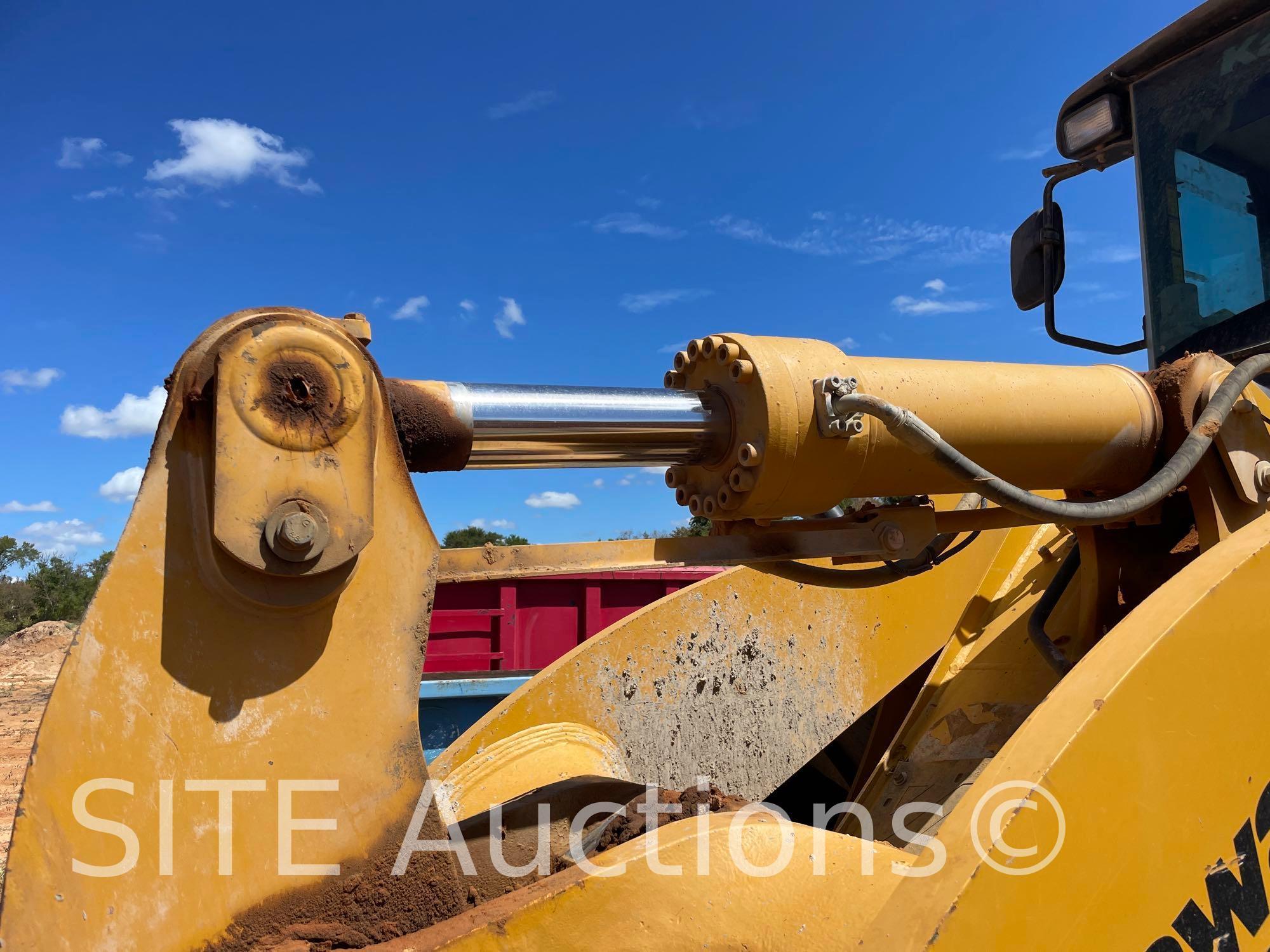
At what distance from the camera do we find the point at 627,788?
1722mm

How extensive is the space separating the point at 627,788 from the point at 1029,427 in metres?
1.04

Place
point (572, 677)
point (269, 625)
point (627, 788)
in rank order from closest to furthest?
point (269, 625), point (627, 788), point (572, 677)

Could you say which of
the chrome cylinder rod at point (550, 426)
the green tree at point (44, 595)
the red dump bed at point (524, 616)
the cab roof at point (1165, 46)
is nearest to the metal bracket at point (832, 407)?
the chrome cylinder rod at point (550, 426)

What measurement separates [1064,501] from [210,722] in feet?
5.08

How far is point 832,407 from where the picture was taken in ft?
5.27

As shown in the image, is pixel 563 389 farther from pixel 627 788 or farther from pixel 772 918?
pixel 772 918

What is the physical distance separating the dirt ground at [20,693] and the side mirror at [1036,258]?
208 inches

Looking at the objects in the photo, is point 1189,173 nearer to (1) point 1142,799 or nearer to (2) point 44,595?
(1) point 1142,799

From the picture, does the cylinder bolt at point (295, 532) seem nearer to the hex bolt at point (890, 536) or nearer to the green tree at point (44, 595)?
the hex bolt at point (890, 536)

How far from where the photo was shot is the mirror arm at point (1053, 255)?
9.87 feet

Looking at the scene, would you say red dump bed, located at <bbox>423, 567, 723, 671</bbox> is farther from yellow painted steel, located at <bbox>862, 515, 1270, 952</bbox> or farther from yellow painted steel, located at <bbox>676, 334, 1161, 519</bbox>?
yellow painted steel, located at <bbox>862, 515, 1270, 952</bbox>

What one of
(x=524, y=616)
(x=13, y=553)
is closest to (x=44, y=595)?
(x=13, y=553)

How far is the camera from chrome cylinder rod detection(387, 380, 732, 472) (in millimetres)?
1405

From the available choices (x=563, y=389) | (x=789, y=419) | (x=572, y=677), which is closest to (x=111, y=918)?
(x=563, y=389)
